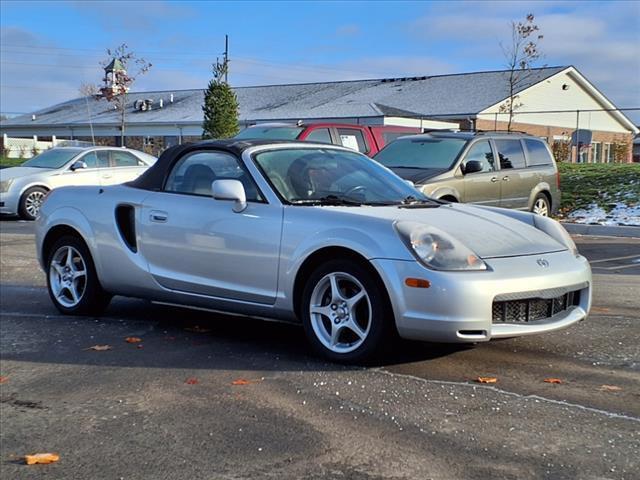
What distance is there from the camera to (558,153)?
103 ft

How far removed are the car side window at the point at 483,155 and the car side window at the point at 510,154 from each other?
0.24 meters

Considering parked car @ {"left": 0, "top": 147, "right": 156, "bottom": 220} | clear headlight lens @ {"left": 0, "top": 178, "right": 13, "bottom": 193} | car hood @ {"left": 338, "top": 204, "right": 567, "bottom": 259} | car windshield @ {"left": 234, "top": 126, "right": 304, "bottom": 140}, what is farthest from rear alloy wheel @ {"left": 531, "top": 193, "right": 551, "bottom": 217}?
clear headlight lens @ {"left": 0, "top": 178, "right": 13, "bottom": 193}

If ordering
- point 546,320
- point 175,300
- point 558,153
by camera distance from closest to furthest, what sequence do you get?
point 546,320 → point 175,300 → point 558,153

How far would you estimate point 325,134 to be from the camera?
14.0 metres

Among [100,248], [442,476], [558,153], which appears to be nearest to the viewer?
[442,476]

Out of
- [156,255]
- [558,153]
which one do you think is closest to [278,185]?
[156,255]

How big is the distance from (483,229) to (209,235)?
1915 millimetres

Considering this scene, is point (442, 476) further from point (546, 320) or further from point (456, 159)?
point (456, 159)

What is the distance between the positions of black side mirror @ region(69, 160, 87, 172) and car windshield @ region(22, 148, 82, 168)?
22 centimetres

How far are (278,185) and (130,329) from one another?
5.95 ft

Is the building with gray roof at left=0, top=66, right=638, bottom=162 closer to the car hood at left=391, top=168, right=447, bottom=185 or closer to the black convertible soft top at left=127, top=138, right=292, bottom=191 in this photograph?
the car hood at left=391, top=168, right=447, bottom=185

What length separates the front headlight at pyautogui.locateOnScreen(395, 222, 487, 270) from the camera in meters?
4.60

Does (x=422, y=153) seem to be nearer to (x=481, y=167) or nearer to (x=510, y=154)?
(x=481, y=167)

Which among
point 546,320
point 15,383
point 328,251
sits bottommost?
point 15,383
